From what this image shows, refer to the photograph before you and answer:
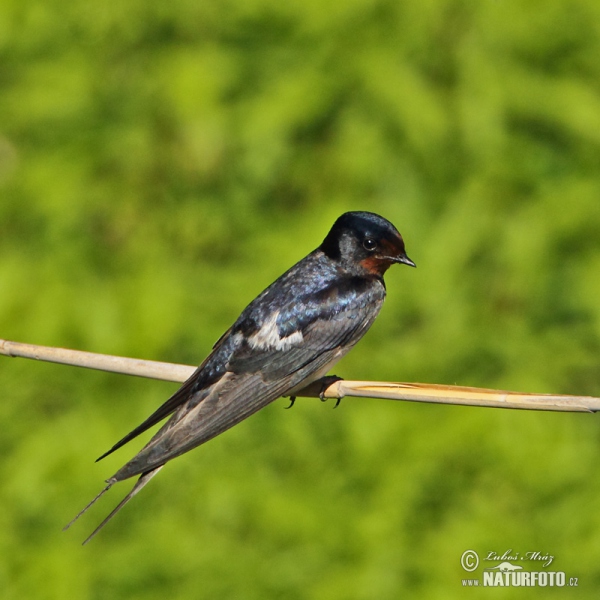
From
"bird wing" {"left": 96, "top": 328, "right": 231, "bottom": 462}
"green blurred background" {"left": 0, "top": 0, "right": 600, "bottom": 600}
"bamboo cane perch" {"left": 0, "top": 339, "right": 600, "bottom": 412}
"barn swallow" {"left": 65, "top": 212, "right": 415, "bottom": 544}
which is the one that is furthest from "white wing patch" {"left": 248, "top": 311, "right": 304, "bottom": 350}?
"green blurred background" {"left": 0, "top": 0, "right": 600, "bottom": 600}

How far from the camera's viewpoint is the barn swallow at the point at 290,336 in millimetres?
3209

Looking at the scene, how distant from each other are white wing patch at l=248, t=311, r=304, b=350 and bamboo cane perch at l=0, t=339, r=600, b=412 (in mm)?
341

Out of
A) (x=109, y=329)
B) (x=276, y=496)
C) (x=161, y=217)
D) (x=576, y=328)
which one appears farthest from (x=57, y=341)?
(x=576, y=328)

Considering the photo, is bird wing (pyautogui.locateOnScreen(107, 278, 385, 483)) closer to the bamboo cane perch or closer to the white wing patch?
the white wing patch

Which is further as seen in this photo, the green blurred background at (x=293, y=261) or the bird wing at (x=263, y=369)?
the green blurred background at (x=293, y=261)

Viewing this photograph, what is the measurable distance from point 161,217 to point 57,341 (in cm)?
61

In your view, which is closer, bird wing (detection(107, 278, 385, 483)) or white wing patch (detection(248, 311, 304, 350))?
bird wing (detection(107, 278, 385, 483))

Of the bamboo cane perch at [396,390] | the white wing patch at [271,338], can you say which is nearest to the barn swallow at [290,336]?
the white wing patch at [271,338]

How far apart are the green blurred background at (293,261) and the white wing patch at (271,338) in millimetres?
856

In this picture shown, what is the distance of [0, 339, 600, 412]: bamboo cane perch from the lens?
2.47m

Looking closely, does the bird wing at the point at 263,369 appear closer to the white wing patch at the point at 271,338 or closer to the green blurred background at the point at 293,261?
the white wing patch at the point at 271,338

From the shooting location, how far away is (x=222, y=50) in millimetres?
4805

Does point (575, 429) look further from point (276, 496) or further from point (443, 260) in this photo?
point (276, 496)

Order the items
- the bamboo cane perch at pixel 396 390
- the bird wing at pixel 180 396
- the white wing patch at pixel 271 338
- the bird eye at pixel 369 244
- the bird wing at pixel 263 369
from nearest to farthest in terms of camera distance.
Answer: the bamboo cane perch at pixel 396 390, the bird wing at pixel 263 369, the bird wing at pixel 180 396, the white wing patch at pixel 271 338, the bird eye at pixel 369 244
